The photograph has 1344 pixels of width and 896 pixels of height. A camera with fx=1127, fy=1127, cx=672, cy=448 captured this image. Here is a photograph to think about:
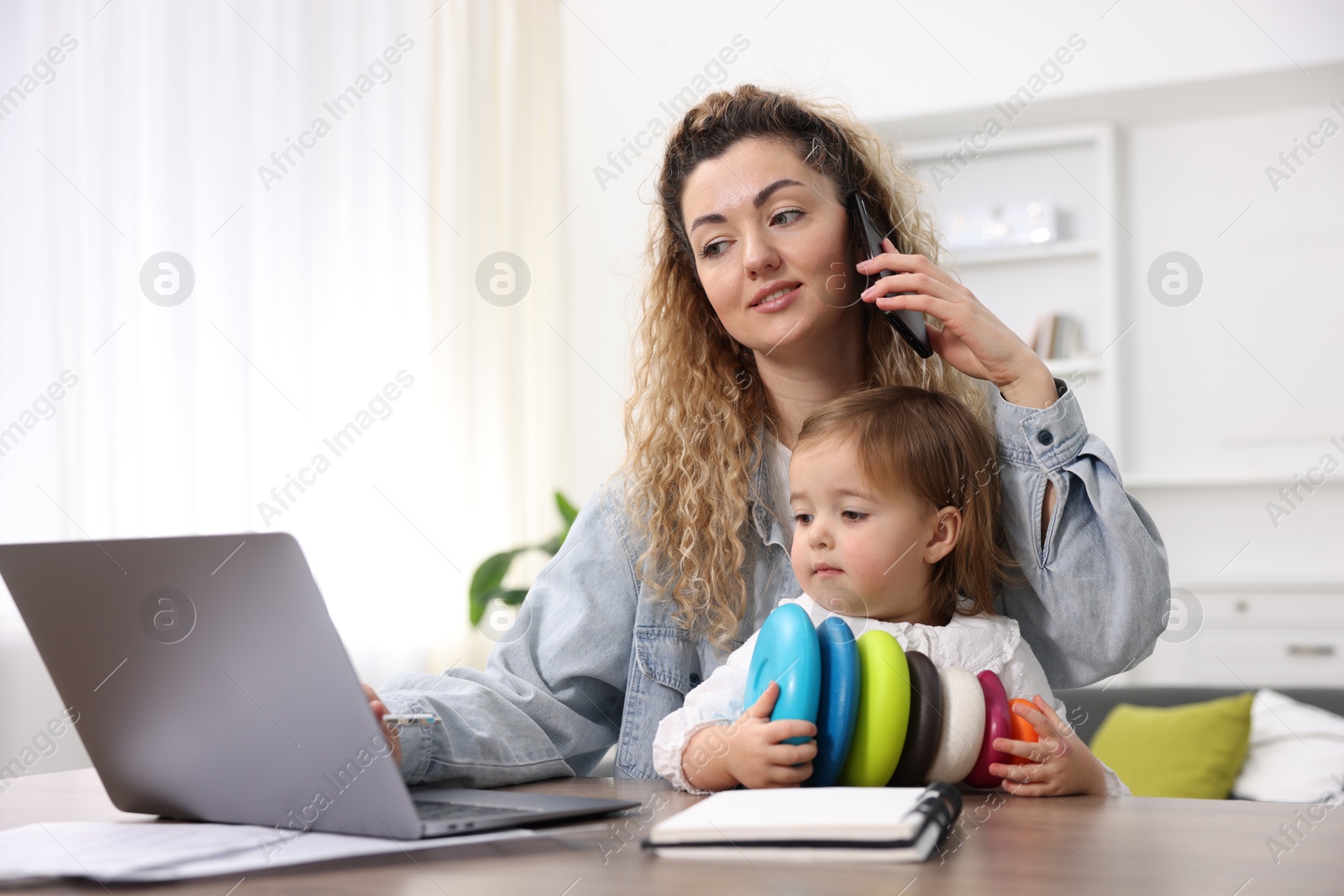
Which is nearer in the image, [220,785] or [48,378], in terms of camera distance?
[220,785]

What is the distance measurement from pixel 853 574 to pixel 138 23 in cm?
282

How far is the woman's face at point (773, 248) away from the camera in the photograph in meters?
1.37

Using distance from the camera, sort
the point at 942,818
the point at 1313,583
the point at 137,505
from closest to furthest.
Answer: the point at 942,818, the point at 137,505, the point at 1313,583

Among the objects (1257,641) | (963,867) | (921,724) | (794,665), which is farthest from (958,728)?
(1257,641)

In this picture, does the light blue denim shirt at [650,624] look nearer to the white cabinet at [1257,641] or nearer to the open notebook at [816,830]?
the open notebook at [816,830]

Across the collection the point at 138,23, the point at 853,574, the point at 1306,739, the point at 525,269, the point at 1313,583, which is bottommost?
the point at 1306,739

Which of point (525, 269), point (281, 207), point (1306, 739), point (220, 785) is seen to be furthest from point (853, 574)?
point (525, 269)

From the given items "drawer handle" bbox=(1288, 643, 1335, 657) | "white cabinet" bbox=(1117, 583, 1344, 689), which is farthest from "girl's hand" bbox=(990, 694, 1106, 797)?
"drawer handle" bbox=(1288, 643, 1335, 657)

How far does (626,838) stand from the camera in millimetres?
788

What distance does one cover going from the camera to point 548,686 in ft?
4.36

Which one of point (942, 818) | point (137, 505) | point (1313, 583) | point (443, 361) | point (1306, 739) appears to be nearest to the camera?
point (942, 818)

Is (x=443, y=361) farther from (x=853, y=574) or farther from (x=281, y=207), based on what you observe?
(x=853, y=574)

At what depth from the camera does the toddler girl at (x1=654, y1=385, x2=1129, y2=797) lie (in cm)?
115

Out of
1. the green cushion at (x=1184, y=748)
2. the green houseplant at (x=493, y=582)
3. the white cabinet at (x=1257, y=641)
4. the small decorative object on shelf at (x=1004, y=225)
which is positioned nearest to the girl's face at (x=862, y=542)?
the green cushion at (x=1184, y=748)
